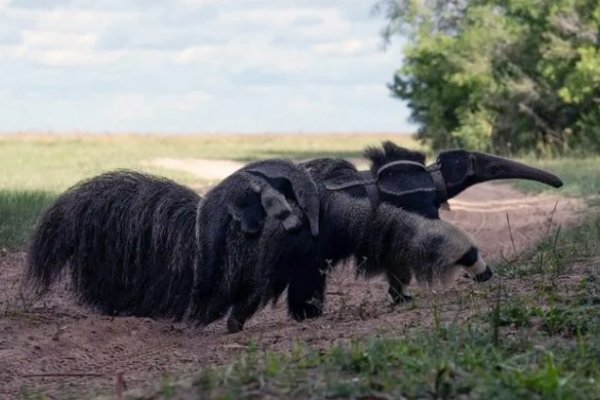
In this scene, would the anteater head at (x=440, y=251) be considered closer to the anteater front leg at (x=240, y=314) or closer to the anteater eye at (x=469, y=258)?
the anteater eye at (x=469, y=258)

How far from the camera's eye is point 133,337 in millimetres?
7332

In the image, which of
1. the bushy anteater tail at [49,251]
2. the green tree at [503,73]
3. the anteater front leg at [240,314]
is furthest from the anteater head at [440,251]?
the green tree at [503,73]

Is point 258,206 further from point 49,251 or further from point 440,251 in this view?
point 49,251

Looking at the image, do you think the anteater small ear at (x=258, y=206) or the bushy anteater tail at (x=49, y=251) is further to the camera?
the bushy anteater tail at (x=49, y=251)

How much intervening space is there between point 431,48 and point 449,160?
3248 cm

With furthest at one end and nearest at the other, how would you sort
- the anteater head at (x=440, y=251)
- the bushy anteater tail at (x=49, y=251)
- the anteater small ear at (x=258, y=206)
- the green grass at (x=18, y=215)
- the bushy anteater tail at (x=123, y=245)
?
the green grass at (x=18, y=215), the bushy anteater tail at (x=49, y=251), the bushy anteater tail at (x=123, y=245), the anteater head at (x=440, y=251), the anteater small ear at (x=258, y=206)

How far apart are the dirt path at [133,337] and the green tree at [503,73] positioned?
2485 centimetres

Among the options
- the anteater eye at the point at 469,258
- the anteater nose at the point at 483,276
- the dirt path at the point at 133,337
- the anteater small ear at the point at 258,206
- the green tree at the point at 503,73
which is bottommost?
the dirt path at the point at 133,337

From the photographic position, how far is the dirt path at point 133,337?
6062 millimetres

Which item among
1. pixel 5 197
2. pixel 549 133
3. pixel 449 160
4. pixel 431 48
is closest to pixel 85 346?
pixel 449 160

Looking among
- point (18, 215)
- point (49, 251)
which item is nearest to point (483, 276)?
point (49, 251)

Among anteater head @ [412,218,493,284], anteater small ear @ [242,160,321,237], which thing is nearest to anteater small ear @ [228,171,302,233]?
anteater small ear @ [242,160,321,237]

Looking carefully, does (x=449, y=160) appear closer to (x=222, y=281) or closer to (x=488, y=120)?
(x=222, y=281)

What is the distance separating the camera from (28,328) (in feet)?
25.6
